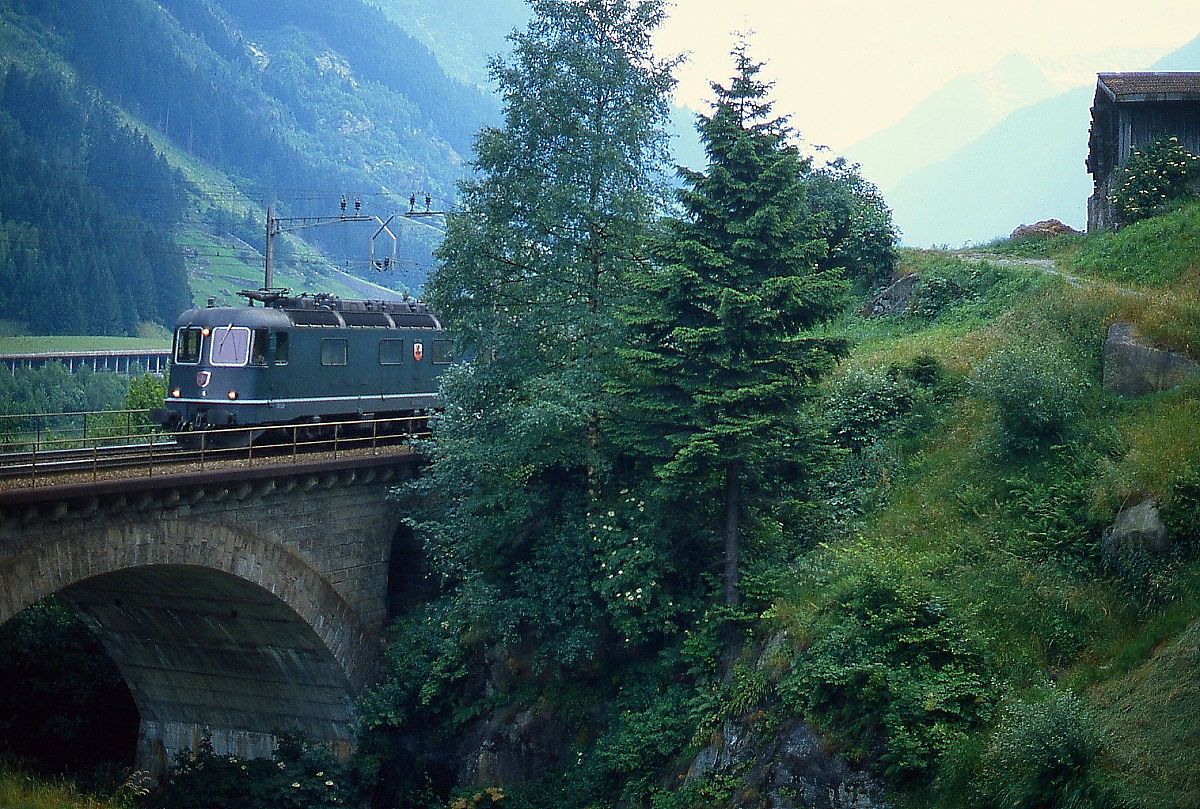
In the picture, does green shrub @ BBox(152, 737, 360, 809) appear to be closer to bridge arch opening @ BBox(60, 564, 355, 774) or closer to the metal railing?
bridge arch opening @ BBox(60, 564, 355, 774)

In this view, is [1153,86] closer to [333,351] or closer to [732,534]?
[732,534]

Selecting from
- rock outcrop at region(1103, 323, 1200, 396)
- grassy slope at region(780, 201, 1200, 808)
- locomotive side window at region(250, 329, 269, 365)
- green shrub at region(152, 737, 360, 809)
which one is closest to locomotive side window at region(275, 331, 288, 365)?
locomotive side window at region(250, 329, 269, 365)

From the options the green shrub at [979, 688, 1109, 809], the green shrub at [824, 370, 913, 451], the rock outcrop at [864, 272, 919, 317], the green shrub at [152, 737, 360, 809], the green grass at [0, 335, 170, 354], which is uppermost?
the rock outcrop at [864, 272, 919, 317]

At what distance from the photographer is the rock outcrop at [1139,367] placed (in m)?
18.0

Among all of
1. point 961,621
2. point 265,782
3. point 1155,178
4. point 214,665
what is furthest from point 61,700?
point 1155,178

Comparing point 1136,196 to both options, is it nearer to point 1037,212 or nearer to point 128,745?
point 128,745

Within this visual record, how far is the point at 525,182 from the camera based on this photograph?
22703 millimetres

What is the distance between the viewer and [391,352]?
97.9 ft

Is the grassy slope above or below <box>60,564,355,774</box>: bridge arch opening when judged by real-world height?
above

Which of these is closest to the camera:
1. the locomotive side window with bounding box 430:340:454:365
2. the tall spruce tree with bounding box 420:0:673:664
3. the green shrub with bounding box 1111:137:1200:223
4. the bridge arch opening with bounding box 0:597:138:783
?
the tall spruce tree with bounding box 420:0:673:664

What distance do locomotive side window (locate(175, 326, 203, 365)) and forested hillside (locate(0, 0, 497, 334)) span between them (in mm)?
8403

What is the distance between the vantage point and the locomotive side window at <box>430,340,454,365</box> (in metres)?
31.5

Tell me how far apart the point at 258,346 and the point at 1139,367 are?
19.9 m

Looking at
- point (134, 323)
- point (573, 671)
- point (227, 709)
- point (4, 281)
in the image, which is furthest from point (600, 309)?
point (134, 323)
